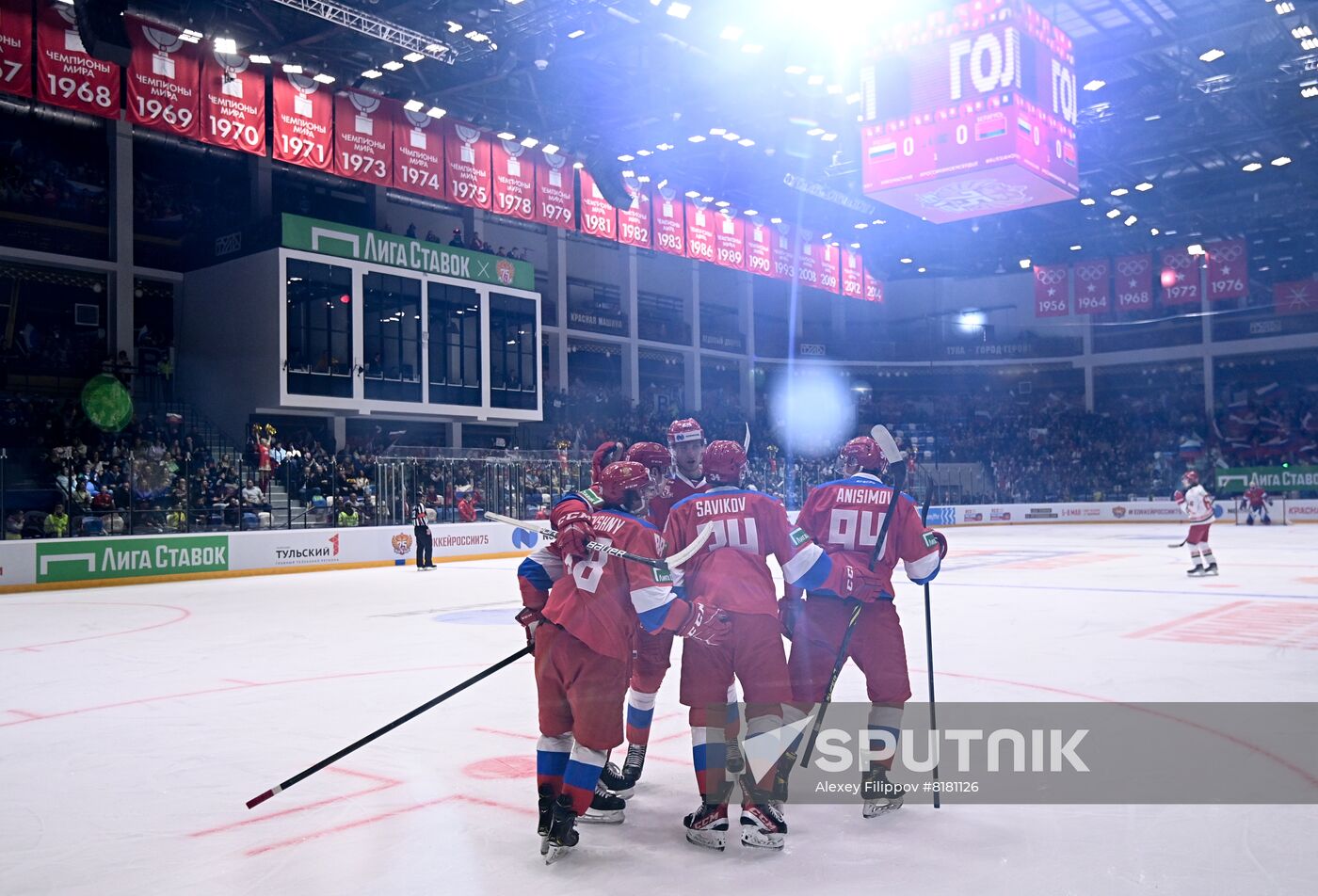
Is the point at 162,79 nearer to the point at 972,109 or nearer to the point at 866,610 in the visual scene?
the point at 972,109

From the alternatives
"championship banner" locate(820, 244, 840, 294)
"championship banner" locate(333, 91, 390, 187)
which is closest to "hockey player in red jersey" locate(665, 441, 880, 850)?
"championship banner" locate(333, 91, 390, 187)

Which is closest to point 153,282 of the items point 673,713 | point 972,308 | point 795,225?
point 795,225

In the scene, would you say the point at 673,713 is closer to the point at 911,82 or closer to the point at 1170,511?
the point at 911,82

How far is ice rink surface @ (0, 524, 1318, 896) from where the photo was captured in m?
3.48

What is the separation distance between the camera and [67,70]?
14.2 m

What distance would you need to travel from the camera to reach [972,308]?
44.7 meters

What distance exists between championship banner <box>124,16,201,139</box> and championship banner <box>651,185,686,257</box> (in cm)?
1035

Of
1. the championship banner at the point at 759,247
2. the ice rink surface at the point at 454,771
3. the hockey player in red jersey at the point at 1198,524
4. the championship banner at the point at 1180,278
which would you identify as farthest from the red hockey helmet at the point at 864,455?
the championship banner at the point at 1180,278

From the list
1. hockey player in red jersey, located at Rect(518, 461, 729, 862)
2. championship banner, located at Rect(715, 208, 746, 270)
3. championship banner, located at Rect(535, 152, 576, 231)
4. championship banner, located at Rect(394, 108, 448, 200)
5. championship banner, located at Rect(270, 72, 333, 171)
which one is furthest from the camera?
championship banner, located at Rect(715, 208, 746, 270)

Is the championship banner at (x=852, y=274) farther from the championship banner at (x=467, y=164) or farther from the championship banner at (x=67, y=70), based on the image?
the championship banner at (x=67, y=70)

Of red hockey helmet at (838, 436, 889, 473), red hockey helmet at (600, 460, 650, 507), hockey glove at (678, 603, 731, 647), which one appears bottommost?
hockey glove at (678, 603, 731, 647)

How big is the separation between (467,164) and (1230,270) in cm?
1899

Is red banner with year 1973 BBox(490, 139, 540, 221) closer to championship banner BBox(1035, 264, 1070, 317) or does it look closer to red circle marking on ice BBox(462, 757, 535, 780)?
championship banner BBox(1035, 264, 1070, 317)

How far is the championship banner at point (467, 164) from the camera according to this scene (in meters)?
19.4
